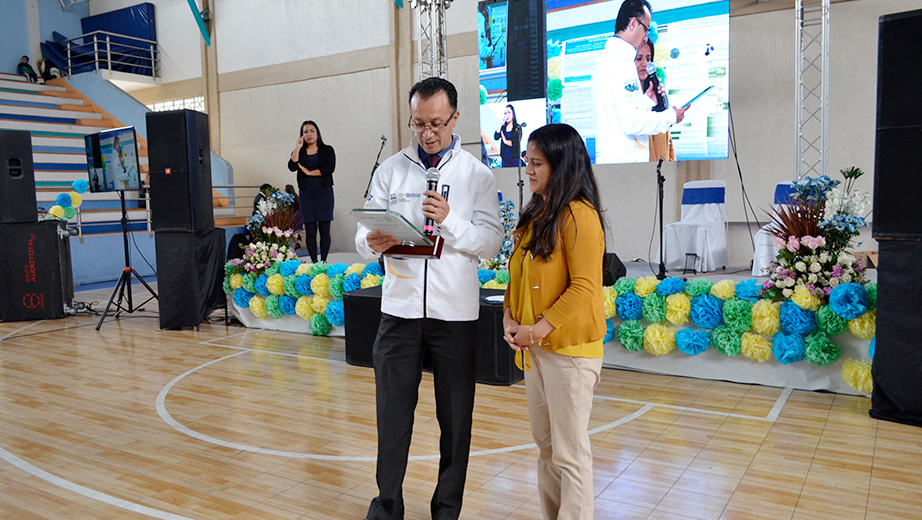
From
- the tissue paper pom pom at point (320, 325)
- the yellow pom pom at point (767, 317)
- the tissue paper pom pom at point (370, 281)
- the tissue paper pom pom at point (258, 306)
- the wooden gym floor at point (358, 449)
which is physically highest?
the tissue paper pom pom at point (370, 281)

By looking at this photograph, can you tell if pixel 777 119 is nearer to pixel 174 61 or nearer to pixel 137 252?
pixel 137 252

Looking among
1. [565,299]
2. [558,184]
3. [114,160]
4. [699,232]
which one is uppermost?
[114,160]

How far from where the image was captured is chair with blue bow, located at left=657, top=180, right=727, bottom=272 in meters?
7.75

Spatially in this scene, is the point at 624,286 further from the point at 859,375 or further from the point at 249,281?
the point at 249,281

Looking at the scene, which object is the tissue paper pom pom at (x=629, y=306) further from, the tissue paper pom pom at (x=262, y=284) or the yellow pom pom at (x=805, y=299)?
the tissue paper pom pom at (x=262, y=284)

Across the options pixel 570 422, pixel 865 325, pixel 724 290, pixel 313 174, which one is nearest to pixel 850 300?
pixel 865 325

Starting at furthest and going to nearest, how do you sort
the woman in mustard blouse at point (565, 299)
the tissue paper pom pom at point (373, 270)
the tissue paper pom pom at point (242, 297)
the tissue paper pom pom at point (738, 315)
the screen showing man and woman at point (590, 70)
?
the screen showing man and woman at point (590, 70), the tissue paper pom pom at point (242, 297), the tissue paper pom pom at point (373, 270), the tissue paper pom pom at point (738, 315), the woman in mustard blouse at point (565, 299)

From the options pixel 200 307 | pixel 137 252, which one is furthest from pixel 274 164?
pixel 200 307

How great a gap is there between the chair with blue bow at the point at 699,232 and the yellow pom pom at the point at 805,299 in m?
3.88

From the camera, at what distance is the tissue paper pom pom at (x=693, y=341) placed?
423 centimetres

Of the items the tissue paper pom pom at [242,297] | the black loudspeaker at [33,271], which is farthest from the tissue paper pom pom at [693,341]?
the black loudspeaker at [33,271]

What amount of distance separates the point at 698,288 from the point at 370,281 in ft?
8.16

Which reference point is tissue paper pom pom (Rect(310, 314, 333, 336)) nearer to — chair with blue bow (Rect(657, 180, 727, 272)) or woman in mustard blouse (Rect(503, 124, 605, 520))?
woman in mustard blouse (Rect(503, 124, 605, 520))

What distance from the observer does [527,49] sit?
8.40m
